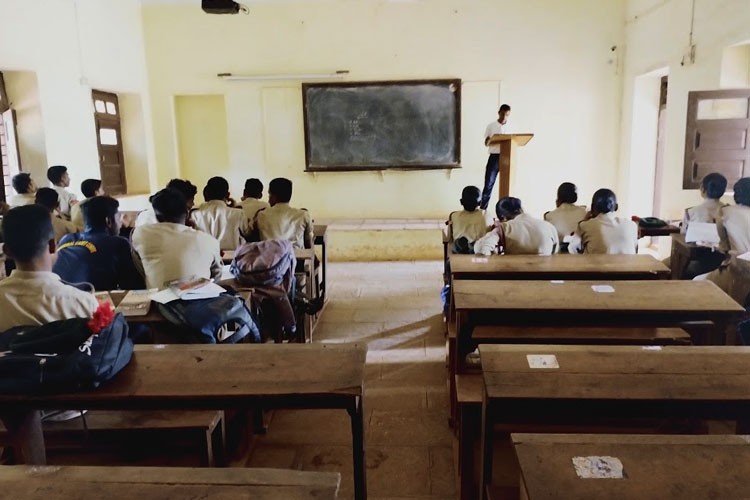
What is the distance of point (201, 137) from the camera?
812 centimetres

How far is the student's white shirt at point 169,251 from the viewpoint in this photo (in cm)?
280

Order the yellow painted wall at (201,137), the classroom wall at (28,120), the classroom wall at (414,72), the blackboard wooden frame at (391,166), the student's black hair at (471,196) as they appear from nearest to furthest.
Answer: the student's black hair at (471,196) < the classroom wall at (28,120) < the classroom wall at (414,72) < the blackboard wooden frame at (391,166) < the yellow painted wall at (201,137)

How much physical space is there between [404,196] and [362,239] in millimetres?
1080

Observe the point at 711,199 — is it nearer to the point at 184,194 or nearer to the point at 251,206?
the point at 251,206

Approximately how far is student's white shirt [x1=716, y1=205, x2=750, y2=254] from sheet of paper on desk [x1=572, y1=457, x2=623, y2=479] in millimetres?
3029

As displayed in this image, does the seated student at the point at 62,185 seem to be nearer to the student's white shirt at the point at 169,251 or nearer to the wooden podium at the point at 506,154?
the student's white shirt at the point at 169,251

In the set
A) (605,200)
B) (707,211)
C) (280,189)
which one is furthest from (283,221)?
(707,211)

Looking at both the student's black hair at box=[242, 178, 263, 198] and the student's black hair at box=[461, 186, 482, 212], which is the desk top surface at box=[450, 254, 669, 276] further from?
the student's black hair at box=[242, 178, 263, 198]

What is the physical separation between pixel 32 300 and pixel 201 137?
6615 mm

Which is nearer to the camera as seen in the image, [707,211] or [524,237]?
[524,237]

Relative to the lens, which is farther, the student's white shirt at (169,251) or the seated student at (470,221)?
the seated student at (470,221)

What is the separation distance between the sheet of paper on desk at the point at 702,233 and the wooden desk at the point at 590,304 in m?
1.21

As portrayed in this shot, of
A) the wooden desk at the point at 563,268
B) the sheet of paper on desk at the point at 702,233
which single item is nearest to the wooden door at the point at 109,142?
the wooden desk at the point at 563,268

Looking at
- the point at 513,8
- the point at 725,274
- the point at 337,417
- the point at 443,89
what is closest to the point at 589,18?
the point at 513,8
